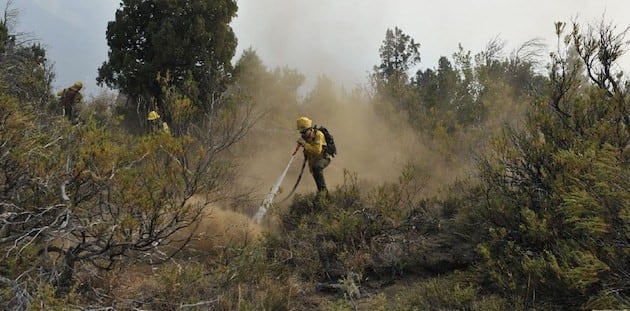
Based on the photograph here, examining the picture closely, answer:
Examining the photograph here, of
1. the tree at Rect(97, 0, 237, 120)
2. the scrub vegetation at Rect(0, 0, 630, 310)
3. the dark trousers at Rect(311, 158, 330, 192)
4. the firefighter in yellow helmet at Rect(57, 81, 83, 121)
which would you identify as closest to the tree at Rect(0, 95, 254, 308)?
the scrub vegetation at Rect(0, 0, 630, 310)

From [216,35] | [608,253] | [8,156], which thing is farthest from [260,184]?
[608,253]

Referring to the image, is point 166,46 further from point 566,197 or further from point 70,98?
point 566,197

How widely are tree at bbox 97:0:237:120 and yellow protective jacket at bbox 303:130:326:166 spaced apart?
5759 mm

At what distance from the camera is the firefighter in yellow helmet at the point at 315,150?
8406 mm

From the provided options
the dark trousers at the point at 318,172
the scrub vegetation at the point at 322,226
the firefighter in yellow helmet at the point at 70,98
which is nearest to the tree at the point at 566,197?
the scrub vegetation at the point at 322,226

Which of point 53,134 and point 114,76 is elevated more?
point 114,76

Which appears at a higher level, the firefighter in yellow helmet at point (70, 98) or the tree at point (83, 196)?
the firefighter in yellow helmet at point (70, 98)

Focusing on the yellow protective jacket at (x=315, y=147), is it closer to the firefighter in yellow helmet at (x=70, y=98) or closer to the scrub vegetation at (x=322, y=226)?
the scrub vegetation at (x=322, y=226)

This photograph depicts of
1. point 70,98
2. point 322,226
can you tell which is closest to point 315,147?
point 322,226

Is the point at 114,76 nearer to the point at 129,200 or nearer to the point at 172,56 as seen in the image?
the point at 172,56

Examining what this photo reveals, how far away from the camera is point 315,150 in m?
8.41

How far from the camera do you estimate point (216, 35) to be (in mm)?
14344

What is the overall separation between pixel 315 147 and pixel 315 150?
0.05 m

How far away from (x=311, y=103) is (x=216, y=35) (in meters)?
4.23
